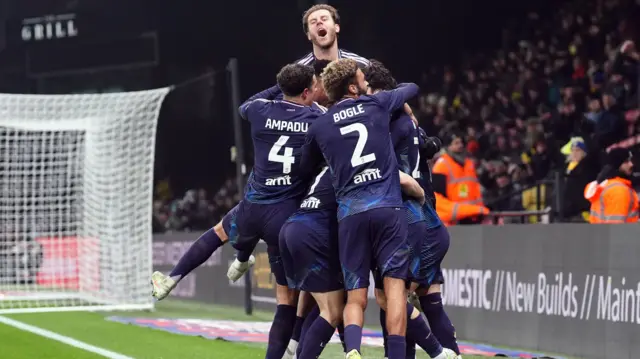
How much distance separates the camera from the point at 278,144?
25.1ft

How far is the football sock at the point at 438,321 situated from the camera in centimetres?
807

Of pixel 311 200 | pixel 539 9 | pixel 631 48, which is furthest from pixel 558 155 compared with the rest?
pixel 311 200

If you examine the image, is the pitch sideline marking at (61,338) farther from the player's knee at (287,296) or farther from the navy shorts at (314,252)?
the navy shorts at (314,252)

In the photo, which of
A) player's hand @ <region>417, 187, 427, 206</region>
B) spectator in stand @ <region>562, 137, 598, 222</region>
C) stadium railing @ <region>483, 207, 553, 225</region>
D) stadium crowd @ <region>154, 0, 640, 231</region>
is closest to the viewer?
player's hand @ <region>417, 187, 427, 206</region>

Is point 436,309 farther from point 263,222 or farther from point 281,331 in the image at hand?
point 263,222

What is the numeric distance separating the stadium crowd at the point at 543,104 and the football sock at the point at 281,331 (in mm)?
5345

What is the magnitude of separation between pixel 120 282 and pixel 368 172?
1037 cm

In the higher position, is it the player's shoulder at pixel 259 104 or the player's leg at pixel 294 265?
the player's shoulder at pixel 259 104

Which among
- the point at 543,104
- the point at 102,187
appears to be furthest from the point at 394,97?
the point at 543,104

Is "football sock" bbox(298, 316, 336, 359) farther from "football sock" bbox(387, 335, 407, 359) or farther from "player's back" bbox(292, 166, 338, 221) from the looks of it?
"player's back" bbox(292, 166, 338, 221)

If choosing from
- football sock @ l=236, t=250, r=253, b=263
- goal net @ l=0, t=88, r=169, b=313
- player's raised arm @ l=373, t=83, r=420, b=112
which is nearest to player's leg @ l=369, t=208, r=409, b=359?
player's raised arm @ l=373, t=83, r=420, b=112

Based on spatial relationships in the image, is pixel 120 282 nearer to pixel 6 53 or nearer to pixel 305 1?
pixel 305 1

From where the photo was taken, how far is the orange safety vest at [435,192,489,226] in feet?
45.3

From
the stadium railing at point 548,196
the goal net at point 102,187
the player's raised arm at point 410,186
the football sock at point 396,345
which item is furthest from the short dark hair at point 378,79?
the goal net at point 102,187
